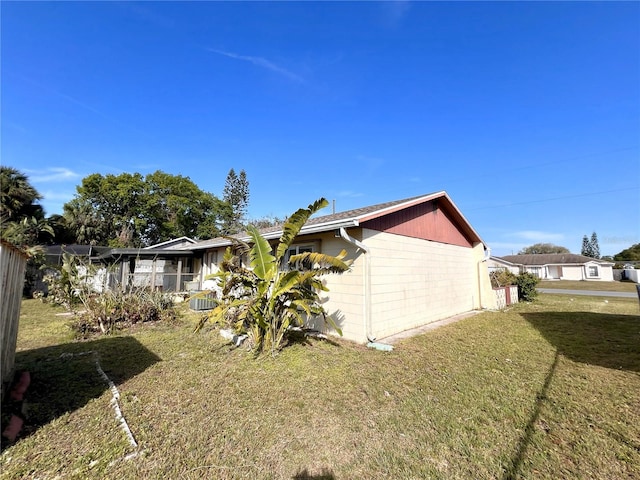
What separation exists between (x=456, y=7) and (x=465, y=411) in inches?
506

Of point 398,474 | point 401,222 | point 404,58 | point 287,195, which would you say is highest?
point 404,58

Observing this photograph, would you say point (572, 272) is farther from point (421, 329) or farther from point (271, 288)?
point (271, 288)

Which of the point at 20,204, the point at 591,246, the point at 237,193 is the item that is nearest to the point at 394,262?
the point at 20,204

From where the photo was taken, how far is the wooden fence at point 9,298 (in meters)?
3.47

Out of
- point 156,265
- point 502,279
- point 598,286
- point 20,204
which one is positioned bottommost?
point 598,286

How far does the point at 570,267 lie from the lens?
1667 inches

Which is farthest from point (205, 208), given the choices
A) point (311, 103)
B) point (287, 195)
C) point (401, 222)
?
point (401, 222)

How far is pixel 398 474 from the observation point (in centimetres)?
283

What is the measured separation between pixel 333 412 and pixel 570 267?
53.5 meters

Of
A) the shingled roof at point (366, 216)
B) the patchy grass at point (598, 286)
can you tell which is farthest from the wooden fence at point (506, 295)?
the patchy grass at point (598, 286)

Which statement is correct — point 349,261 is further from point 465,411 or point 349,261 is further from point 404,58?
point 404,58

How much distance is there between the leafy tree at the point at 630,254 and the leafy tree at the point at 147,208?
80293mm

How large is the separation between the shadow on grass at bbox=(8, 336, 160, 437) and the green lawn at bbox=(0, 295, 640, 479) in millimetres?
34

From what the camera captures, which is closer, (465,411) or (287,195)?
(465,411)
